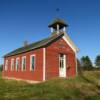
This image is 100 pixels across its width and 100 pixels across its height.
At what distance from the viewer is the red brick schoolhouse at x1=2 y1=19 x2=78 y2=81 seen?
20188 millimetres

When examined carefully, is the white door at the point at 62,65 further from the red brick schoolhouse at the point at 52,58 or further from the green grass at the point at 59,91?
the green grass at the point at 59,91

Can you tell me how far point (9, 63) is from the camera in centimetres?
3108

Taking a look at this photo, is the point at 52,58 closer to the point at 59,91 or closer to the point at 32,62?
the point at 32,62

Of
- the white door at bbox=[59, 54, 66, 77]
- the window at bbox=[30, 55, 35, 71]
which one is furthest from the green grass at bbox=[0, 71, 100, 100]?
the window at bbox=[30, 55, 35, 71]

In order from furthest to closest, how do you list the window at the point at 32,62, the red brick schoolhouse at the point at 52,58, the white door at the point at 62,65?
the window at the point at 32,62, the white door at the point at 62,65, the red brick schoolhouse at the point at 52,58

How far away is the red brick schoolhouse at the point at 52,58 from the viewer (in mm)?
20188

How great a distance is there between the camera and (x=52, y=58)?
20.7 metres

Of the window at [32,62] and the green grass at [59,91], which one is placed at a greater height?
the window at [32,62]

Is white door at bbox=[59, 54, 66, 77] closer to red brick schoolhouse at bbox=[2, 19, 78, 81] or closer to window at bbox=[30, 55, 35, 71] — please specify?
red brick schoolhouse at bbox=[2, 19, 78, 81]

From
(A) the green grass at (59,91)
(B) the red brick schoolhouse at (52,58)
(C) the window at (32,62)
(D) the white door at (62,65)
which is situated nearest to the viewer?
(A) the green grass at (59,91)

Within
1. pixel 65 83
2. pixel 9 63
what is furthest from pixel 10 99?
pixel 9 63

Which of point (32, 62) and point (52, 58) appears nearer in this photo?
point (52, 58)

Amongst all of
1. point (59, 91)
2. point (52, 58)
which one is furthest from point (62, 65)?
point (59, 91)

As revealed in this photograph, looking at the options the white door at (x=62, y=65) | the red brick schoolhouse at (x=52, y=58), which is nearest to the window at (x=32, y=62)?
the red brick schoolhouse at (x=52, y=58)
